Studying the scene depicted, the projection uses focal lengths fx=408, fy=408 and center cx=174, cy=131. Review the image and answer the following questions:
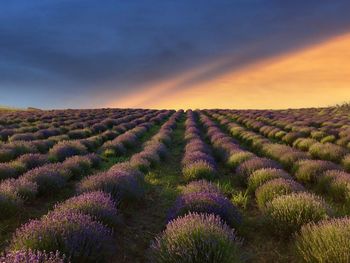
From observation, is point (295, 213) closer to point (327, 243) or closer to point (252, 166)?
point (327, 243)

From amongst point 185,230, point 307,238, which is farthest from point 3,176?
point 307,238

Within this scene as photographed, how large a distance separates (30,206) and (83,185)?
1100mm

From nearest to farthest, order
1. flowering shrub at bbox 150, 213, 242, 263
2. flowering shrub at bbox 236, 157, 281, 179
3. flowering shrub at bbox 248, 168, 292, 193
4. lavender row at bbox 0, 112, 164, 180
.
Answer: flowering shrub at bbox 150, 213, 242, 263 < flowering shrub at bbox 248, 168, 292, 193 < lavender row at bbox 0, 112, 164, 180 < flowering shrub at bbox 236, 157, 281, 179

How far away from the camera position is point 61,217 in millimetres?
4773

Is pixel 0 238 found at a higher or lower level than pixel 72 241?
lower

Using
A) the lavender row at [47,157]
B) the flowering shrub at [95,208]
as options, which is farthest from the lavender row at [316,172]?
the lavender row at [47,157]

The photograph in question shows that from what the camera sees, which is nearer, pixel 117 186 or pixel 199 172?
pixel 117 186

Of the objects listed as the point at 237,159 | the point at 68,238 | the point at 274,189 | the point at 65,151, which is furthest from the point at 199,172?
the point at 68,238

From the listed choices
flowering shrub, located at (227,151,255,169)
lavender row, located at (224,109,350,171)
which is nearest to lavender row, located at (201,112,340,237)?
flowering shrub, located at (227,151,255,169)

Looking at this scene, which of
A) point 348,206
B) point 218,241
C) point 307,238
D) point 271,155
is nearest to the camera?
point 218,241

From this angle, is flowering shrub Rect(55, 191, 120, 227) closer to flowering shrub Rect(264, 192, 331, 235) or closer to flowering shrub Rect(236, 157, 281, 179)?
flowering shrub Rect(264, 192, 331, 235)

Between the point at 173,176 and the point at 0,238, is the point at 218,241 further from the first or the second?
the point at 173,176

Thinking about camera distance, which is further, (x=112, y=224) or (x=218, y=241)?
(x=112, y=224)

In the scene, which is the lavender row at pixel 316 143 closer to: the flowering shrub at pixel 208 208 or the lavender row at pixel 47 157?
the flowering shrub at pixel 208 208
